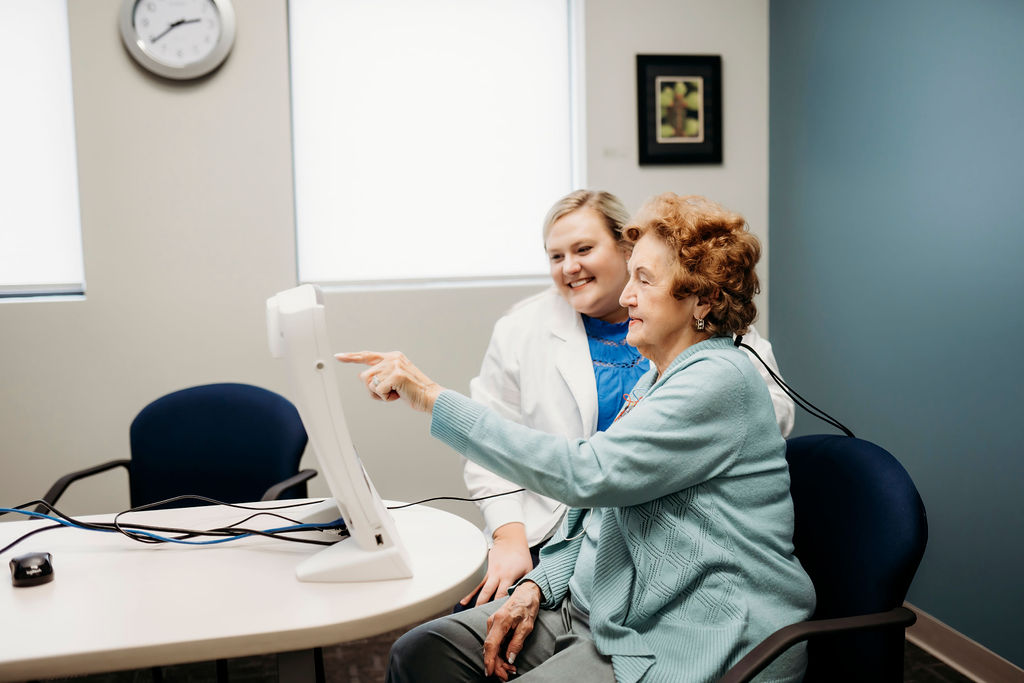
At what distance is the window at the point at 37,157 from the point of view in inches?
109

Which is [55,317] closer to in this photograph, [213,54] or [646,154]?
[213,54]

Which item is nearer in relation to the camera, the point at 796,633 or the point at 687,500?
the point at 796,633

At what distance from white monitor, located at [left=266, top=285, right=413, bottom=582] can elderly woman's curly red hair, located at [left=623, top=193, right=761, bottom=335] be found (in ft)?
1.97

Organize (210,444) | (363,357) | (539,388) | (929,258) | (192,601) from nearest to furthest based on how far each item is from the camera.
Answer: (192,601), (363,357), (539,388), (210,444), (929,258)

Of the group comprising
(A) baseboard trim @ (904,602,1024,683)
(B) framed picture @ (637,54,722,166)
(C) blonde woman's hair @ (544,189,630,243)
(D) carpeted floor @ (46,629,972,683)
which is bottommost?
(D) carpeted floor @ (46,629,972,683)

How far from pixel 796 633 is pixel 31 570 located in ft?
3.72

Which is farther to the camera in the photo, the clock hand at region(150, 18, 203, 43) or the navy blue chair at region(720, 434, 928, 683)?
the clock hand at region(150, 18, 203, 43)

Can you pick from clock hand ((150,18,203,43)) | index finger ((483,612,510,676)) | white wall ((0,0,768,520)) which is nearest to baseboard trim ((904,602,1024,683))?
index finger ((483,612,510,676))

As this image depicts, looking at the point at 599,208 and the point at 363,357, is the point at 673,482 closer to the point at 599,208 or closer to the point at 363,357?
the point at 363,357

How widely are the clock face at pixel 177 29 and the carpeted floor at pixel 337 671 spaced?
2026mm

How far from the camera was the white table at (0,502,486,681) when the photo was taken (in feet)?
3.26

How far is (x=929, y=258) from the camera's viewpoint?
2.37 meters

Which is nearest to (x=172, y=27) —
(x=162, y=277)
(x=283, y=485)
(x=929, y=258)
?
(x=162, y=277)

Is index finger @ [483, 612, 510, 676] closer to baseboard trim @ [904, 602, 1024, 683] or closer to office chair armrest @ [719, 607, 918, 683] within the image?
office chair armrest @ [719, 607, 918, 683]
